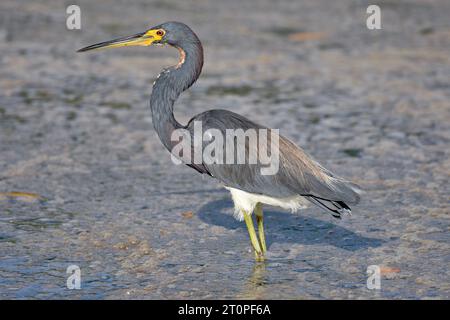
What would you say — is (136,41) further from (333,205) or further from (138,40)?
(333,205)

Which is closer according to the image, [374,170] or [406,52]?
[374,170]

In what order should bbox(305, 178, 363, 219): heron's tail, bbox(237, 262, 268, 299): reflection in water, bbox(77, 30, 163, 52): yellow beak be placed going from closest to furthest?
bbox(237, 262, 268, 299): reflection in water < bbox(305, 178, 363, 219): heron's tail < bbox(77, 30, 163, 52): yellow beak

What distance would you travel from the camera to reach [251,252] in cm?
655

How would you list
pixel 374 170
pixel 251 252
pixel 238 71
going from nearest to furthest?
pixel 251 252
pixel 374 170
pixel 238 71

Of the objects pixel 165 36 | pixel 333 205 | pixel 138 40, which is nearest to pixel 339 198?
pixel 333 205

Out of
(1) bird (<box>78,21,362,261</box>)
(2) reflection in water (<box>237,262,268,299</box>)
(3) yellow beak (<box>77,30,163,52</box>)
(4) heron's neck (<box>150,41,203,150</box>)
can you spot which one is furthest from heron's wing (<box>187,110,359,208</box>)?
(3) yellow beak (<box>77,30,163,52</box>)

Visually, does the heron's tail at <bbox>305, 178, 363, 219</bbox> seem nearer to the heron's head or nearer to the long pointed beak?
the heron's head

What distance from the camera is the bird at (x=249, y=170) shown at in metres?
6.14

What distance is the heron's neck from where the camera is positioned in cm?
629

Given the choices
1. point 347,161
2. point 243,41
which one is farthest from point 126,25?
point 347,161

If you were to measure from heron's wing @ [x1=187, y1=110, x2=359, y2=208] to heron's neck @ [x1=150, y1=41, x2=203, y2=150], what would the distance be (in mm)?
179

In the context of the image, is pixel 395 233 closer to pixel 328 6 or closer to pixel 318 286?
pixel 318 286

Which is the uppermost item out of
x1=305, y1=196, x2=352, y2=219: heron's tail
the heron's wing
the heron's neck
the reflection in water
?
the heron's neck
